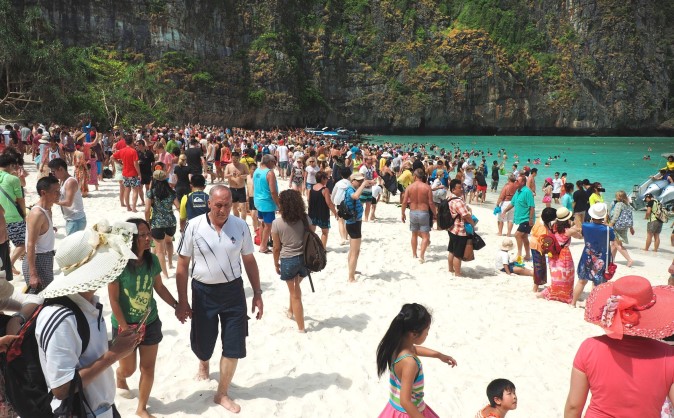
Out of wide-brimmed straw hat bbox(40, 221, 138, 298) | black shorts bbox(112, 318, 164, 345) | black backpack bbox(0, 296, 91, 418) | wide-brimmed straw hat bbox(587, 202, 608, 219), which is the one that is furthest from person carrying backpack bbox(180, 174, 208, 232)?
wide-brimmed straw hat bbox(587, 202, 608, 219)

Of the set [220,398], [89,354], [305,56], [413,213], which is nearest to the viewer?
[89,354]

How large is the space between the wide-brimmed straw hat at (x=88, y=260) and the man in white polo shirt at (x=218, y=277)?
1099 millimetres

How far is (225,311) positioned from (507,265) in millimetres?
5869

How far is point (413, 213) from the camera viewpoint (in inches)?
322

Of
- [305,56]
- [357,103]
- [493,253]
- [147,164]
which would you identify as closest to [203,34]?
[305,56]

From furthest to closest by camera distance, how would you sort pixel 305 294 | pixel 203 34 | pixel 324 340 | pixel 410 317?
pixel 203 34
pixel 305 294
pixel 324 340
pixel 410 317

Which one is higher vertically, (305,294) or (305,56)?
(305,56)

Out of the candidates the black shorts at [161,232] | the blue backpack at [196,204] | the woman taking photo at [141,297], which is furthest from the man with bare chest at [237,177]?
the woman taking photo at [141,297]

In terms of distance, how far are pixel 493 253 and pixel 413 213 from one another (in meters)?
2.46

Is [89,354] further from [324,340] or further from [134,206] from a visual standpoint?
[134,206]

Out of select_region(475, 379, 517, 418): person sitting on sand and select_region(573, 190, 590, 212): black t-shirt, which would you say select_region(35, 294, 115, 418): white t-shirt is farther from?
select_region(573, 190, 590, 212): black t-shirt

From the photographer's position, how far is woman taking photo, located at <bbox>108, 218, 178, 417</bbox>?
3.15 meters

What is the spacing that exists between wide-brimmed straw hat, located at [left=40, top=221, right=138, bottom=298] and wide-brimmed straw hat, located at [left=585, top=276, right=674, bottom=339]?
7.45 ft

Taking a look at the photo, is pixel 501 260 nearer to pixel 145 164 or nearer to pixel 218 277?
pixel 218 277
